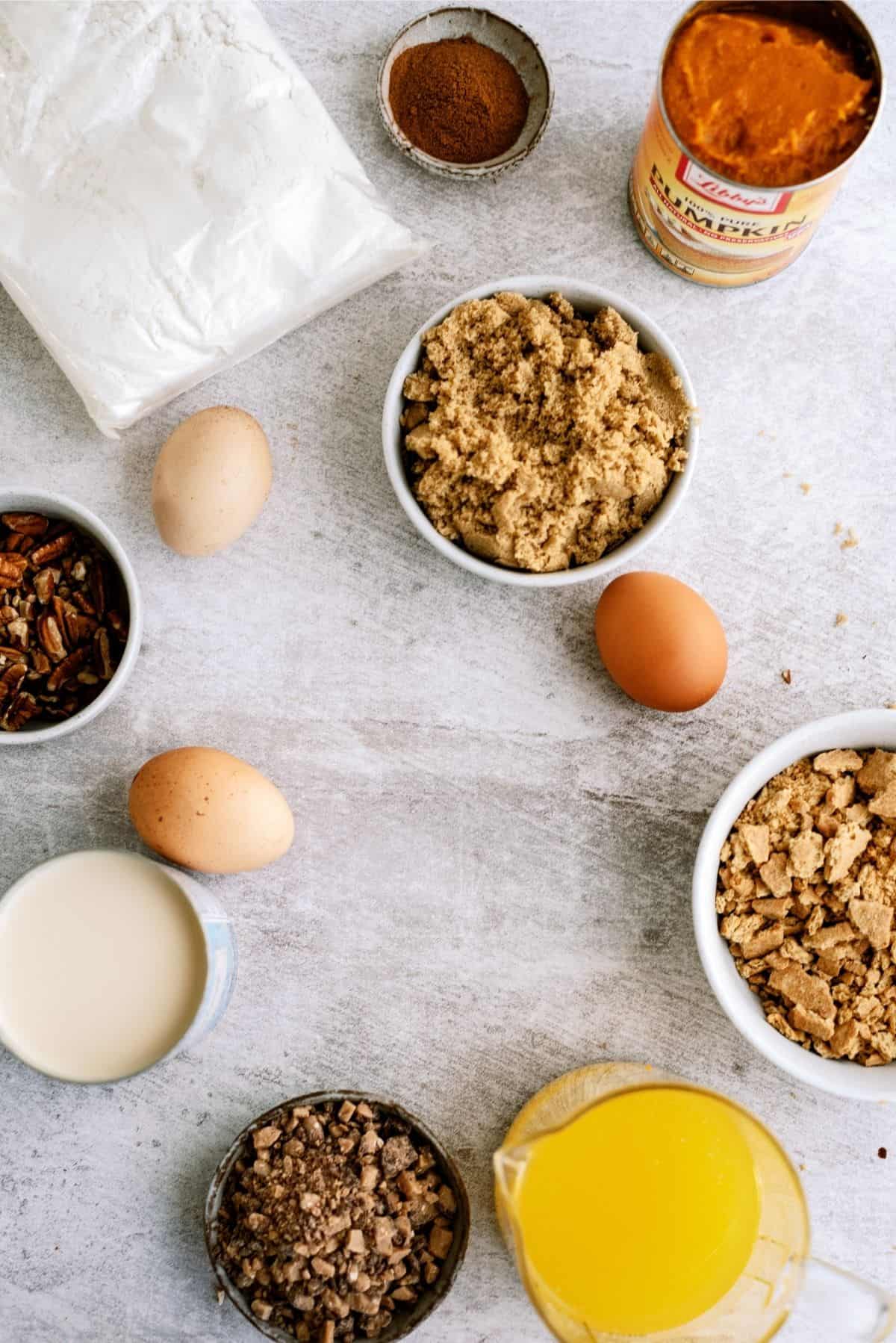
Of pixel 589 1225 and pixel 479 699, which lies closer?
pixel 589 1225

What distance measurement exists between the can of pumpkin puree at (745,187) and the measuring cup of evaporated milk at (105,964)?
0.86 metres

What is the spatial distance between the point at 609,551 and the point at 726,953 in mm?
441

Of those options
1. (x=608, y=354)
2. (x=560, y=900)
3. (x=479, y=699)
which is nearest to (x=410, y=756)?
(x=479, y=699)

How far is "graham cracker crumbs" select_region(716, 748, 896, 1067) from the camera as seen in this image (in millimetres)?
1144

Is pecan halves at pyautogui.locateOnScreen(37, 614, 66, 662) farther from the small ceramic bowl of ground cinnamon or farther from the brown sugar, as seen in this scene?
the brown sugar

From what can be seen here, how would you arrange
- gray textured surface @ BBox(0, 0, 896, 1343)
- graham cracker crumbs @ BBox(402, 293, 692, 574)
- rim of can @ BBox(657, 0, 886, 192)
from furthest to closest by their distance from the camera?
gray textured surface @ BBox(0, 0, 896, 1343) → graham cracker crumbs @ BBox(402, 293, 692, 574) → rim of can @ BBox(657, 0, 886, 192)

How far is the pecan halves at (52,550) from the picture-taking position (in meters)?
1.20

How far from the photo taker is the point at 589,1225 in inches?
40.9

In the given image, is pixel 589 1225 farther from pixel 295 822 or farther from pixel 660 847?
pixel 295 822

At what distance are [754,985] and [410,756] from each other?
45 cm

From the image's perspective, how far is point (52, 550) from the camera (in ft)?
3.96

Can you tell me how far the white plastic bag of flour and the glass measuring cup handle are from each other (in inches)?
46.5

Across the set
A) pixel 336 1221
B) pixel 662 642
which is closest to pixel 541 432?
pixel 662 642

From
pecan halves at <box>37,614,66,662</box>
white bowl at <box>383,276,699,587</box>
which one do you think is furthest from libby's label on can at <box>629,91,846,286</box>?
pecan halves at <box>37,614,66,662</box>
